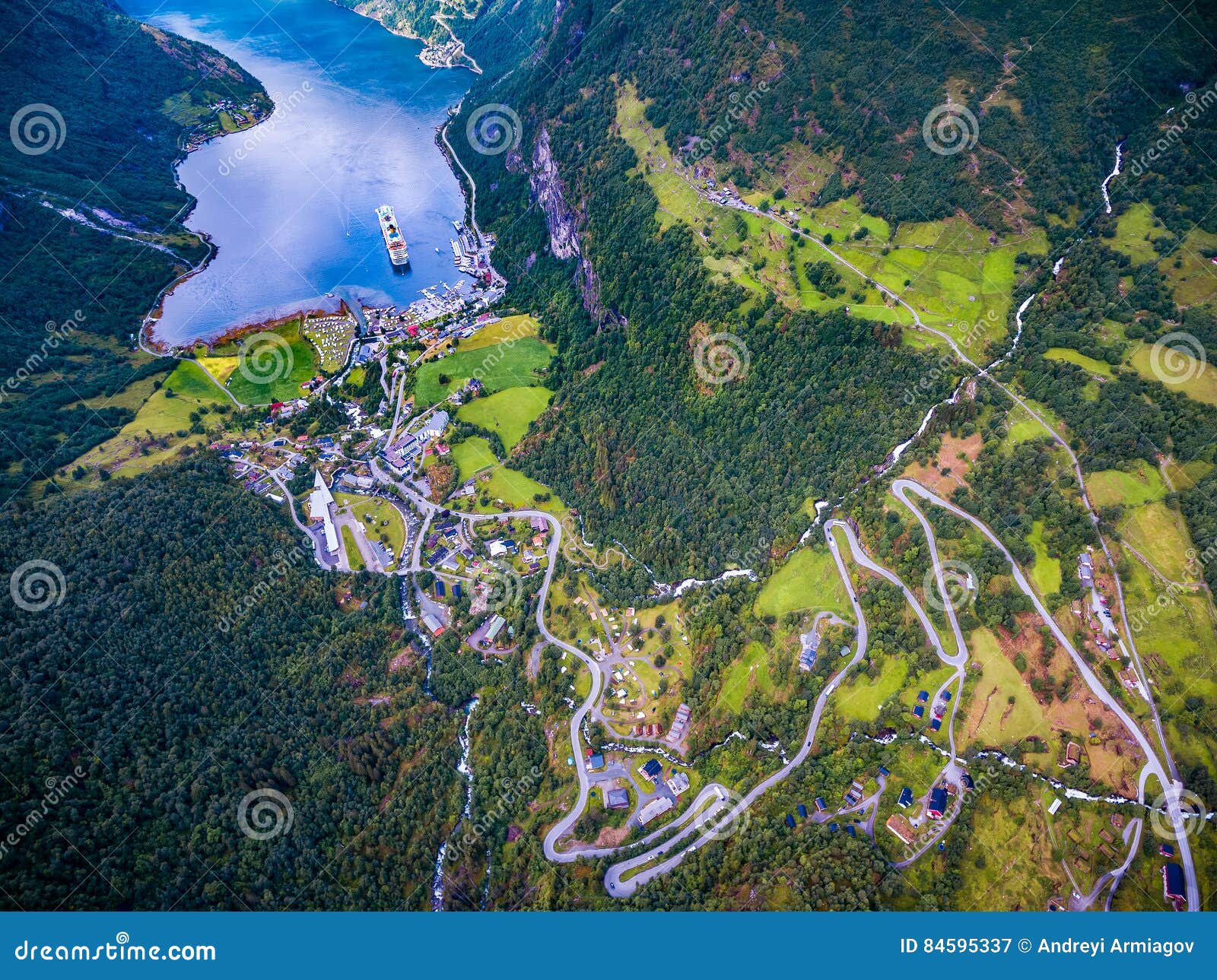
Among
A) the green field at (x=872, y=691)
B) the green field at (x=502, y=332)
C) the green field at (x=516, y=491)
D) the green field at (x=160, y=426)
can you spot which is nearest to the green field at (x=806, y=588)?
the green field at (x=872, y=691)

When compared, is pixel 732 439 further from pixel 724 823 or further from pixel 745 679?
pixel 724 823

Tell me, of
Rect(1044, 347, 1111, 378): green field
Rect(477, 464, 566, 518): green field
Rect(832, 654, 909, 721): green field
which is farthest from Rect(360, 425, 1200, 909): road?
Rect(477, 464, 566, 518): green field

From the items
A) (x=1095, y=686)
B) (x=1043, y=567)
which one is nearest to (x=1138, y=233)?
(x=1043, y=567)

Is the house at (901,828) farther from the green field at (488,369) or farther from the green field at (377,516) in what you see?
the green field at (488,369)

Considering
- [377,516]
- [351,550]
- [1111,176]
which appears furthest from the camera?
[1111,176]

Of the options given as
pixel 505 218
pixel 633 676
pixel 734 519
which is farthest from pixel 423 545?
pixel 505 218

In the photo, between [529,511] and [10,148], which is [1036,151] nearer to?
[529,511]
